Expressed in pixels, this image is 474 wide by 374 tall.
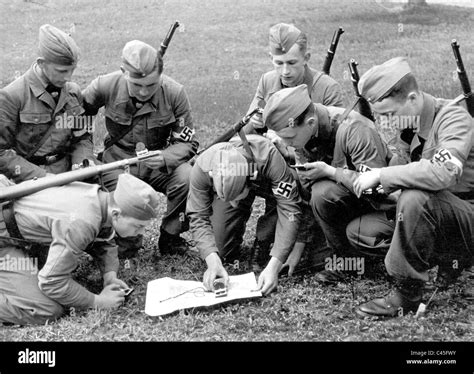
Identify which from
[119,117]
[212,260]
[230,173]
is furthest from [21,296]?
[119,117]

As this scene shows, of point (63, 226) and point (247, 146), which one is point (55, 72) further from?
point (247, 146)

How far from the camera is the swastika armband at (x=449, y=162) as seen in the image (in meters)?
4.11

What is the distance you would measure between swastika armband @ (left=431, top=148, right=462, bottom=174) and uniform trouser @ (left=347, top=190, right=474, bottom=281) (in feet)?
0.69

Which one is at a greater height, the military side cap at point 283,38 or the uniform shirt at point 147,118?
the military side cap at point 283,38

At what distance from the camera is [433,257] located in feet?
15.2

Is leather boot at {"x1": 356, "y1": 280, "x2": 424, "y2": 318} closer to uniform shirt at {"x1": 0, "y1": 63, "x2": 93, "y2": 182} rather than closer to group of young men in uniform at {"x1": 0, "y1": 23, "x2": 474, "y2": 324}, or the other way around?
group of young men in uniform at {"x1": 0, "y1": 23, "x2": 474, "y2": 324}


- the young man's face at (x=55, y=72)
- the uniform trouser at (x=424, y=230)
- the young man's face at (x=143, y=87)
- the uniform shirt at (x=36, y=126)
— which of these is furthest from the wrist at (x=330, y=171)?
the young man's face at (x=55, y=72)

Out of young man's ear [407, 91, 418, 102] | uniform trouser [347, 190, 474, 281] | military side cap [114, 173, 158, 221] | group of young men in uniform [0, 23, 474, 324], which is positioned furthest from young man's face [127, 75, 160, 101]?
uniform trouser [347, 190, 474, 281]

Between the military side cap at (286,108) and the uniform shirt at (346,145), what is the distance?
0.22m

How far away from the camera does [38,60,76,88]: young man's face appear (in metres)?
5.31

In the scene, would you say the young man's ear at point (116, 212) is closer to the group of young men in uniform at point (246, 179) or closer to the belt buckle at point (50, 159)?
the group of young men in uniform at point (246, 179)

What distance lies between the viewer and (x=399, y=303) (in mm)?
4430

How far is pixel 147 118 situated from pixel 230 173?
156cm
